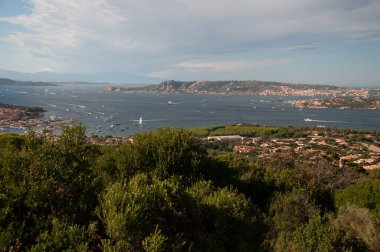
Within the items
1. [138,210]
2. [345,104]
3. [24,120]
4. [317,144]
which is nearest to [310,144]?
[317,144]

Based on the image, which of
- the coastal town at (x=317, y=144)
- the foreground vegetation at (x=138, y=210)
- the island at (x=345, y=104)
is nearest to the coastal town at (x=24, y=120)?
the coastal town at (x=317, y=144)

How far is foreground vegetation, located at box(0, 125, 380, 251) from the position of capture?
28.7 feet

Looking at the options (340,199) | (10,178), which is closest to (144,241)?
(10,178)

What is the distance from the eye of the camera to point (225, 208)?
12922mm

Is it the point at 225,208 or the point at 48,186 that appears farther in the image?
the point at 225,208

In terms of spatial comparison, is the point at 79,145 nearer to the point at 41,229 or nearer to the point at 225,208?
the point at 41,229

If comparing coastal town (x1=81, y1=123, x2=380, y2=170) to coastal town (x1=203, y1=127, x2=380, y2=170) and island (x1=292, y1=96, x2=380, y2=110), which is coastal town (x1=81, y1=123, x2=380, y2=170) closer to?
coastal town (x1=203, y1=127, x2=380, y2=170)

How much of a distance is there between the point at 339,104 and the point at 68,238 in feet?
552

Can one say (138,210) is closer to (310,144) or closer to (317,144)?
(310,144)

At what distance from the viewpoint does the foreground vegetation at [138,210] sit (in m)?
8.74

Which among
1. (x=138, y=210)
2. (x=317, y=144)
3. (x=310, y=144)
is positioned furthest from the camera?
(x=317, y=144)

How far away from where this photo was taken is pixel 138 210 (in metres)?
9.28

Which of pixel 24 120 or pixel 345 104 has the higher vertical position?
pixel 24 120

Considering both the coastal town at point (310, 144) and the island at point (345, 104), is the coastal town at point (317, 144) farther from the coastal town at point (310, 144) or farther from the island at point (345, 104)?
the island at point (345, 104)
